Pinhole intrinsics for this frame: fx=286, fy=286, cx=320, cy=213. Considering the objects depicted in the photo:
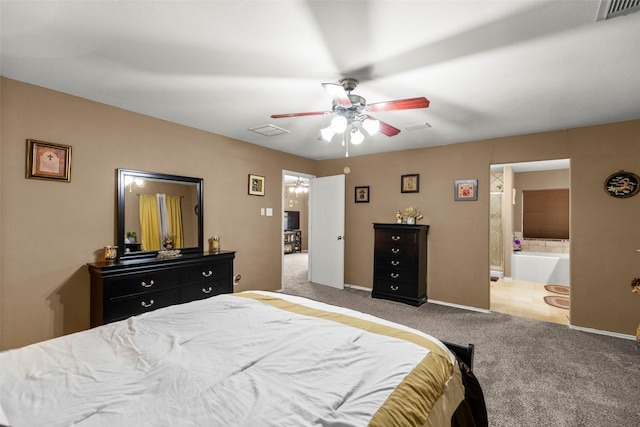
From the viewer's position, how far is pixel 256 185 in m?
4.52

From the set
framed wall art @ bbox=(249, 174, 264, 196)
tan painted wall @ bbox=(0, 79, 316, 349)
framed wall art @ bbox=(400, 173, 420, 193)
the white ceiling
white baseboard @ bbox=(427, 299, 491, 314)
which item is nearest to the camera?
the white ceiling

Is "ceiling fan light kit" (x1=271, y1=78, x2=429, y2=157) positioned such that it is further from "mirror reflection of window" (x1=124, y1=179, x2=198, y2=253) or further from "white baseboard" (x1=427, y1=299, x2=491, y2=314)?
"white baseboard" (x1=427, y1=299, x2=491, y2=314)

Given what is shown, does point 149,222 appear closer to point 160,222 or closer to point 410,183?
point 160,222

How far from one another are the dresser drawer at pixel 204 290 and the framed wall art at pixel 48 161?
1.56 metres

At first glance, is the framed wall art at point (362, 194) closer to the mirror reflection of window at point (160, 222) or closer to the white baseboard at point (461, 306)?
the white baseboard at point (461, 306)

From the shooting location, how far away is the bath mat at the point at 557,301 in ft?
14.4

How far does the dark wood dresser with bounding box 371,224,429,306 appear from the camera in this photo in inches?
→ 169

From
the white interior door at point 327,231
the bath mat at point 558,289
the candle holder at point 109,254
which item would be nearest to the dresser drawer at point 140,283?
the candle holder at point 109,254

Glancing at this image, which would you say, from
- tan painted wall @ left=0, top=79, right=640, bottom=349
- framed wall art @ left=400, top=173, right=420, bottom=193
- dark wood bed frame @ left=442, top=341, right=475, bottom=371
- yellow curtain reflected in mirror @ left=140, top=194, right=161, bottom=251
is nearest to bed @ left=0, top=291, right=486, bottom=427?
dark wood bed frame @ left=442, top=341, right=475, bottom=371

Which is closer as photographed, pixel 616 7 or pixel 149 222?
pixel 616 7

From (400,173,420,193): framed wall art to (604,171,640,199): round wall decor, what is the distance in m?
2.19

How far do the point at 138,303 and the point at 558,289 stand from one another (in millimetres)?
6728

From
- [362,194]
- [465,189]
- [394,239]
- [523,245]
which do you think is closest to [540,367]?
[394,239]

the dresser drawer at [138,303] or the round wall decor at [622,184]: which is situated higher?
the round wall decor at [622,184]
